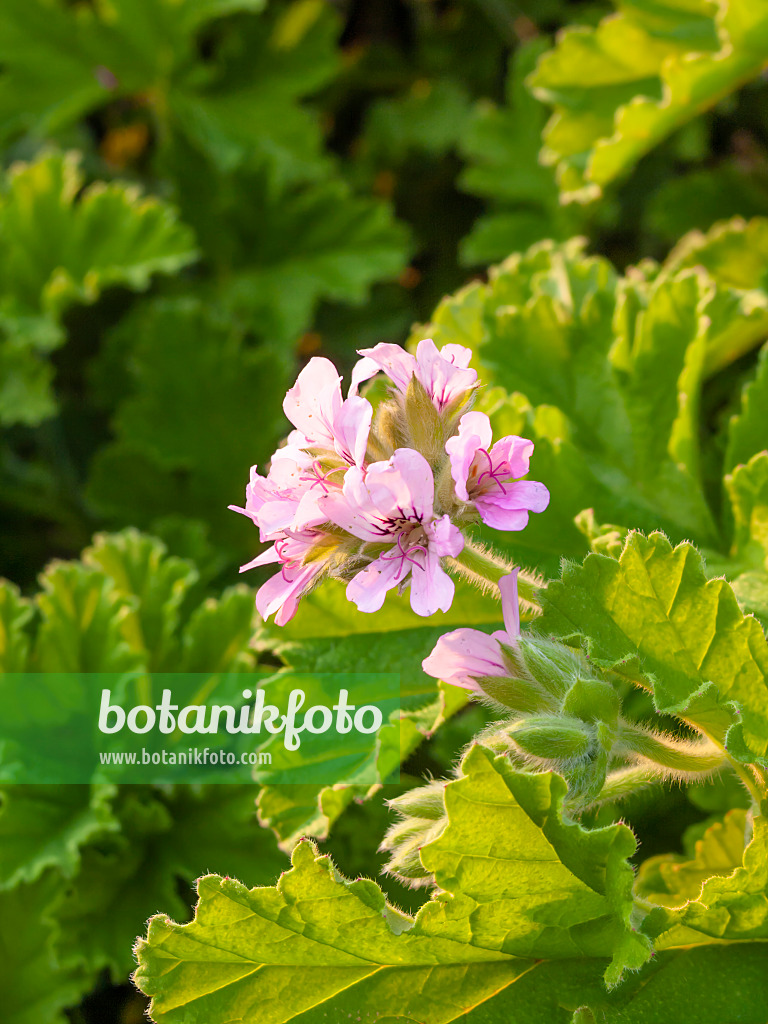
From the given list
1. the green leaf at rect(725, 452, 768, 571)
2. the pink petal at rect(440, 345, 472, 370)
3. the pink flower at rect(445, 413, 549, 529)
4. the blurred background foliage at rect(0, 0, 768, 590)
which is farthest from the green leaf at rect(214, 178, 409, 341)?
the pink flower at rect(445, 413, 549, 529)

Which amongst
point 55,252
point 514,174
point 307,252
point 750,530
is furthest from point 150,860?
point 514,174

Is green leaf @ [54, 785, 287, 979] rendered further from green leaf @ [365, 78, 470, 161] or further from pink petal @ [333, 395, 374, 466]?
green leaf @ [365, 78, 470, 161]

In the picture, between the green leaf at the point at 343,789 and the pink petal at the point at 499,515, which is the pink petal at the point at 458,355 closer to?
the pink petal at the point at 499,515

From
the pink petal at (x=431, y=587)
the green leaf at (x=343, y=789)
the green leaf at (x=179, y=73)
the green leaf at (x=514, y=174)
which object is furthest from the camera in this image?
the green leaf at (x=179, y=73)

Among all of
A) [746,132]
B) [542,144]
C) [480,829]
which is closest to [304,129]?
[542,144]

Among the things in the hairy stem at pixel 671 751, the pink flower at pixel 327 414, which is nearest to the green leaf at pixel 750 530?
the hairy stem at pixel 671 751

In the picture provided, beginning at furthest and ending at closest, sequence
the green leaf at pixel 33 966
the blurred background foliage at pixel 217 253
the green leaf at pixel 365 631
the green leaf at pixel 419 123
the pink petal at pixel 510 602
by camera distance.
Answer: the green leaf at pixel 419 123 < the blurred background foliage at pixel 217 253 < the green leaf at pixel 33 966 < the green leaf at pixel 365 631 < the pink petal at pixel 510 602

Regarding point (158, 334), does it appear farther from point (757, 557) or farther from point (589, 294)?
point (757, 557)
